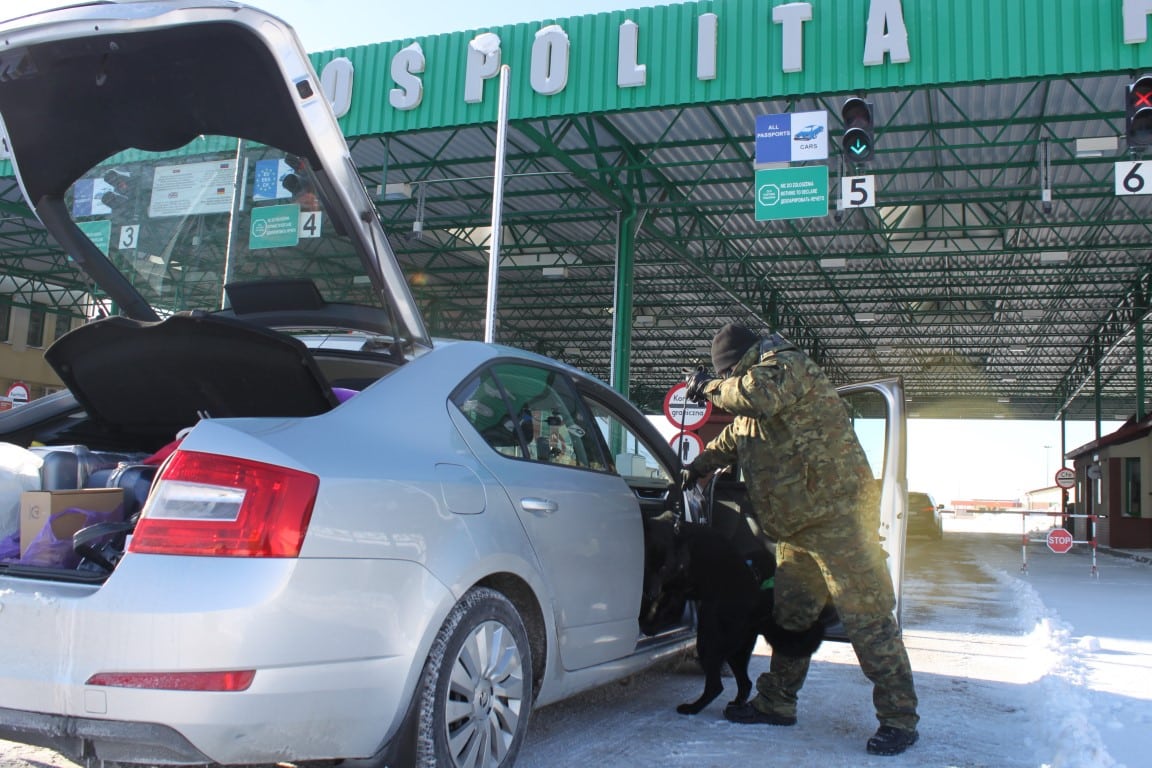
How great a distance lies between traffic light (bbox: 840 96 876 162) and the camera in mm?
11055

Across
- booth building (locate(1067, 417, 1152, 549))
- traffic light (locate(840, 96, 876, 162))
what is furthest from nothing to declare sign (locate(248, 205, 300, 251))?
booth building (locate(1067, 417, 1152, 549))

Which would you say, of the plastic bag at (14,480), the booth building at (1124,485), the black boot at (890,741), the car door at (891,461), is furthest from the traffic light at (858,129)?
the booth building at (1124,485)

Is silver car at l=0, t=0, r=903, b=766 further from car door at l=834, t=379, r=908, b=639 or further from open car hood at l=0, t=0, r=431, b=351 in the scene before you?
car door at l=834, t=379, r=908, b=639

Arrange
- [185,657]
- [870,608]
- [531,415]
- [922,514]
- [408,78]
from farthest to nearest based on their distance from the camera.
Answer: [922,514], [408,78], [870,608], [531,415], [185,657]

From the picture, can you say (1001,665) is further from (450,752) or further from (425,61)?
(425,61)

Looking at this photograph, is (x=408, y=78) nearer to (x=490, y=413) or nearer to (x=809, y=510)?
(x=809, y=510)

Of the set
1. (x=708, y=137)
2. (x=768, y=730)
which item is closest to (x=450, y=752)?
(x=768, y=730)

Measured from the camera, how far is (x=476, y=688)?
8.74 feet

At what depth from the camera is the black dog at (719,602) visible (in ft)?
13.5

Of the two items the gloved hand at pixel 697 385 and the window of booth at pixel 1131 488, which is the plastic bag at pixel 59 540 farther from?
the window of booth at pixel 1131 488

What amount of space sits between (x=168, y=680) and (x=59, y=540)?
696 millimetres

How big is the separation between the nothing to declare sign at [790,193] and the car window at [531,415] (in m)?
9.22

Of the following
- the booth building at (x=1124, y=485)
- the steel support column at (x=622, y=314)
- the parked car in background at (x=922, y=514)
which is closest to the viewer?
the steel support column at (x=622, y=314)

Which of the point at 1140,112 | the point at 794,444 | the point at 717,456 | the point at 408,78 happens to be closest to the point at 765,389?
the point at 794,444
